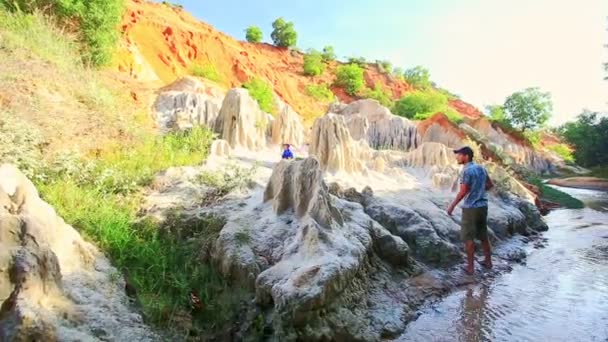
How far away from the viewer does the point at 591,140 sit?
30.8 meters

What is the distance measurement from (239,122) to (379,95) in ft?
123

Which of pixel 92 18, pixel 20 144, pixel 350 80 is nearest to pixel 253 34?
pixel 350 80

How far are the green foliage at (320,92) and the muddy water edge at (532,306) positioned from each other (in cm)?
3704

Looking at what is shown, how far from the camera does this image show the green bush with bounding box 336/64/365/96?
50094mm

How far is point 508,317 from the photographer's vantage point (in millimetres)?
4973

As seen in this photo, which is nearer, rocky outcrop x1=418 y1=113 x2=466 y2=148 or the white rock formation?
Answer: the white rock formation

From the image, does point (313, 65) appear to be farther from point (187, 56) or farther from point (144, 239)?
point (144, 239)

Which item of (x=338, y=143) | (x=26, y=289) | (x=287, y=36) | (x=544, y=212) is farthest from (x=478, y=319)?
(x=287, y=36)

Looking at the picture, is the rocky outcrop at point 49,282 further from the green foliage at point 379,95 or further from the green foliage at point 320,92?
the green foliage at point 379,95

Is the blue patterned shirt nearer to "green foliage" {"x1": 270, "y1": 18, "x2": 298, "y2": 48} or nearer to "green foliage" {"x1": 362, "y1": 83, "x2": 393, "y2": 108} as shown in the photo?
"green foliage" {"x1": 362, "y1": 83, "x2": 393, "y2": 108}

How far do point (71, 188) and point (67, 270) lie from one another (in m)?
2.16

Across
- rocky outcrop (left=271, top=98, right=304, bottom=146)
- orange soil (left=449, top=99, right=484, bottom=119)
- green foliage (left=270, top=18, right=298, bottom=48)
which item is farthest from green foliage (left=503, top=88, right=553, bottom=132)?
rocky outcrop (left=271, top=98, right=304, bottom=146)

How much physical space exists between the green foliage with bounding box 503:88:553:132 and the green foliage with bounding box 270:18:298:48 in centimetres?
2522

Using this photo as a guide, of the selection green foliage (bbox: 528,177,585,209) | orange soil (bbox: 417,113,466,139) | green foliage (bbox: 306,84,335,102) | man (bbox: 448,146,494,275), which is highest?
green foliage (bbox: 306,84,335,102)
